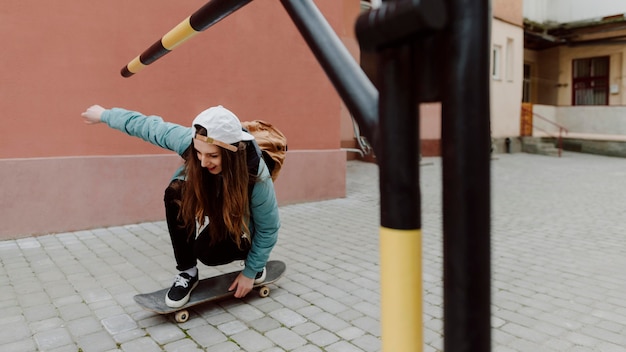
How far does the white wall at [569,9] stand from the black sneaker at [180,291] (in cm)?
1872

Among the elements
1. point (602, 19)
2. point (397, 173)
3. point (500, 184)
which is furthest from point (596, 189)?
point (602, 19)

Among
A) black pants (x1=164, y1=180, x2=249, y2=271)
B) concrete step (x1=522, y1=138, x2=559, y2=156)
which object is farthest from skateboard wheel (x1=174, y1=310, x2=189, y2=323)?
concrete step (x1=522, y1=138, x2=559, y2=156)

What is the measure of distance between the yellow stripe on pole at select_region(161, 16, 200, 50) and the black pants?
85cm

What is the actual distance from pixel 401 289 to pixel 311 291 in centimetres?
269

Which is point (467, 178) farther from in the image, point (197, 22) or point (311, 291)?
point (311, 291)

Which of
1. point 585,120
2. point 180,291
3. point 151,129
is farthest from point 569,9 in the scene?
A: point 180,291

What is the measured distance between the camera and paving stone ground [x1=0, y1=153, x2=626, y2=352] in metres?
2.65

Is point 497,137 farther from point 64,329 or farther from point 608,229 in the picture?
point 64,329

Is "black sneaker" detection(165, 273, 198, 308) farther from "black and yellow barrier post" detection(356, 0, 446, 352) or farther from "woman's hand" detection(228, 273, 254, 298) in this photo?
"black and yellow barrier post" detection(356, 0, 446, 352)

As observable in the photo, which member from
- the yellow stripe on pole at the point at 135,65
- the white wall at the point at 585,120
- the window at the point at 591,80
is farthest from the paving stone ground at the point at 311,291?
the window at the point at 591,80

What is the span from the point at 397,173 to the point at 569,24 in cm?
2110

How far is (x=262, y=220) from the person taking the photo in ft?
9.39

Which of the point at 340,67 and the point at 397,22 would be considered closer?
the point at 397,22

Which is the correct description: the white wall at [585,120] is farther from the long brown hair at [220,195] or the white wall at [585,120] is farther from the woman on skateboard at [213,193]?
the long brown hair at [220,195]
